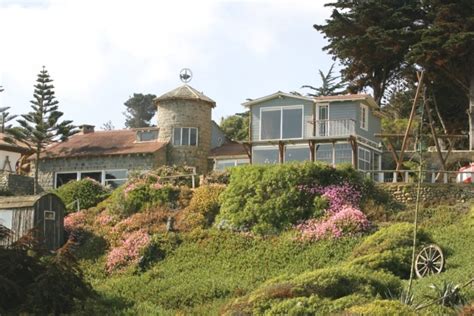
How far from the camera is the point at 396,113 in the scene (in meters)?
54.2

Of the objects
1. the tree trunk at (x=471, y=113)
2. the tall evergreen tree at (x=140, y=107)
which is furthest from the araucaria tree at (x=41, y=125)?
the tall evergreen tree at (x=140, y=107)

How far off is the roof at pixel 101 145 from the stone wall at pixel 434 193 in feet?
47.9

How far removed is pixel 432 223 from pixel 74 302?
14118 mm

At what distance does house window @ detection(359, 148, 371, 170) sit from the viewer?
1590 inches

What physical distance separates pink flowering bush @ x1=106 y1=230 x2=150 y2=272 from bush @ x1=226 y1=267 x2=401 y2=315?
1163 centimetres

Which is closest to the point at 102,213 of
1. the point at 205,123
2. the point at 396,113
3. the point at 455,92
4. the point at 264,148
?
the point at 264,148

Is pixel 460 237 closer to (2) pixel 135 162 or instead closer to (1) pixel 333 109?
(1) pixel 333 109

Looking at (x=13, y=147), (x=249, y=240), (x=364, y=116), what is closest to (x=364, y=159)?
(x=364, y=116)

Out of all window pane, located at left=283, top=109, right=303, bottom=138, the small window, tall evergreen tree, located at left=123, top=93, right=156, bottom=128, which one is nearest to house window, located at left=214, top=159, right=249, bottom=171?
window pane, located at left=283, top=109, right=303, bottom=138

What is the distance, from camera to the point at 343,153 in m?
40.2

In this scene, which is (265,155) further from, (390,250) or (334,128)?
(390,250)

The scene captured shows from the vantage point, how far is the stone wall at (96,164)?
45.6 metres

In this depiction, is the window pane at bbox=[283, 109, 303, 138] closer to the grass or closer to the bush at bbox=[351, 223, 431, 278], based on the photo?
the grass

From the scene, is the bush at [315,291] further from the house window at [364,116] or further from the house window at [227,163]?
the house window at [227,163]
